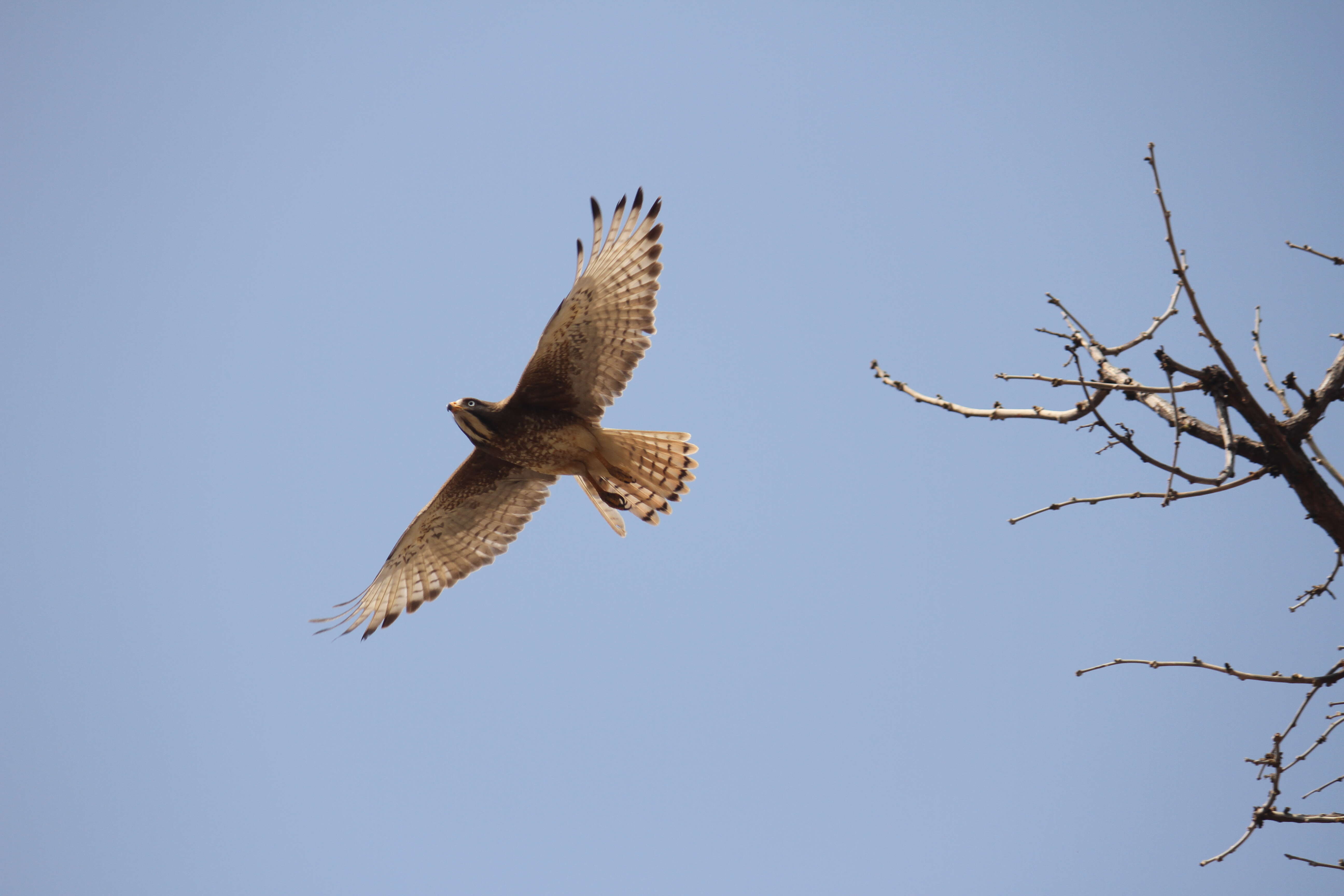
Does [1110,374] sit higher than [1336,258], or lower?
lower

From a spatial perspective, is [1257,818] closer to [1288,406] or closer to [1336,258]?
[1288,406]

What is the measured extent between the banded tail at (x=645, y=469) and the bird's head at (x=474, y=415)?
0.96 m

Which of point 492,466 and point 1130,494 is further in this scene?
point 492,466

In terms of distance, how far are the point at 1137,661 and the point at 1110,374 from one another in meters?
1.25

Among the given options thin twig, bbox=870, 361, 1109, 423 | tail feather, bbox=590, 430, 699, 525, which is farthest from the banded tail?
thin twig, bbox=870, 361, 1109, 423

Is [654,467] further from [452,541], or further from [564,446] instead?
[452,541]

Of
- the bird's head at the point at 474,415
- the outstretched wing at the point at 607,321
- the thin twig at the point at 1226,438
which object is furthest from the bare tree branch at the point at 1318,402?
the bird's head at the point at 474,415

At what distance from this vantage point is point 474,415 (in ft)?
27.5

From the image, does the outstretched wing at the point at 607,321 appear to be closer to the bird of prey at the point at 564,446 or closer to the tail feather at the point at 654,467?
the bird of prey at the point at 564,446

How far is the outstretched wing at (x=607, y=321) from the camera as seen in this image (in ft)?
26.9

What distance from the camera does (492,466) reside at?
9359 mm

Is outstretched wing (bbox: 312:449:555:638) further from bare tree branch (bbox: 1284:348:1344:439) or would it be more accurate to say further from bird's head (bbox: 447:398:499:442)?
bare tree branch (bbox: 1284:348:1344:439)

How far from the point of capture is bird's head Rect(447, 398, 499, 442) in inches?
329

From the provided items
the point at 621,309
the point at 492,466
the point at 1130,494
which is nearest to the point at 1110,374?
the point at 1130,494
